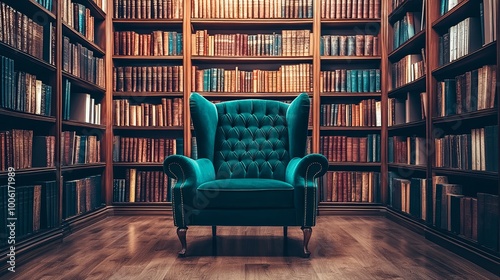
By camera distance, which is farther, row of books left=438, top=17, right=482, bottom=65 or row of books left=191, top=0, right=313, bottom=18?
row of books left=191, top=0, right=313, bottom=18

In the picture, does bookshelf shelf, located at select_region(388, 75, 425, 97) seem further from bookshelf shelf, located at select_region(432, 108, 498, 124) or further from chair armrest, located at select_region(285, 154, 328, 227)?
chair armrest, located at select_region(285, 154, 328, 227)

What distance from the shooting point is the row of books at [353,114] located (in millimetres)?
4426

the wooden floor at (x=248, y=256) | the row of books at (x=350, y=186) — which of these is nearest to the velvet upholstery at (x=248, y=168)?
the wooden floor at (x=248, y=256)

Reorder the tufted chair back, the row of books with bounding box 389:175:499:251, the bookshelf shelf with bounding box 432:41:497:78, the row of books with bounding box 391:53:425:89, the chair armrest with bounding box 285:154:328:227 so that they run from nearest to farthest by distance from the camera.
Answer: the row of books with bounding box 389:175:499:251 → the bookshelf shelf with bounding box 432:41:497:78 → the chair armrest with bounding box 285:154:328:227 → the tufted chair back → the row of books with bounding box 391:53:425:89

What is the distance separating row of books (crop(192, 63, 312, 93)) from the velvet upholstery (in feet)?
3.46

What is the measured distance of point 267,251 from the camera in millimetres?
2799

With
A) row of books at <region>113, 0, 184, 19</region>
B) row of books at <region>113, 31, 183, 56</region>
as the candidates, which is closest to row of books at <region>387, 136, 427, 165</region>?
row of books at <region>113, 31, 183, 56</region>

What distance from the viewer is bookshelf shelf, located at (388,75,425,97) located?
3615mm

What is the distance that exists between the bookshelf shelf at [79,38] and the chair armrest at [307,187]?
7.05ft

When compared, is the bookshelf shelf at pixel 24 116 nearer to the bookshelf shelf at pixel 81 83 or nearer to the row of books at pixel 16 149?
the row of books at pixel 16 149

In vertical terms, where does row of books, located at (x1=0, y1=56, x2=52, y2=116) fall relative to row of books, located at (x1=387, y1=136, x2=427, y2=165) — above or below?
above

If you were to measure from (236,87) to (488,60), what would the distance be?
2320 millimetres

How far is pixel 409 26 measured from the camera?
12.6 feet

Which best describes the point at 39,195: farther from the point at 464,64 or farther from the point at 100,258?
the point at 464,64
